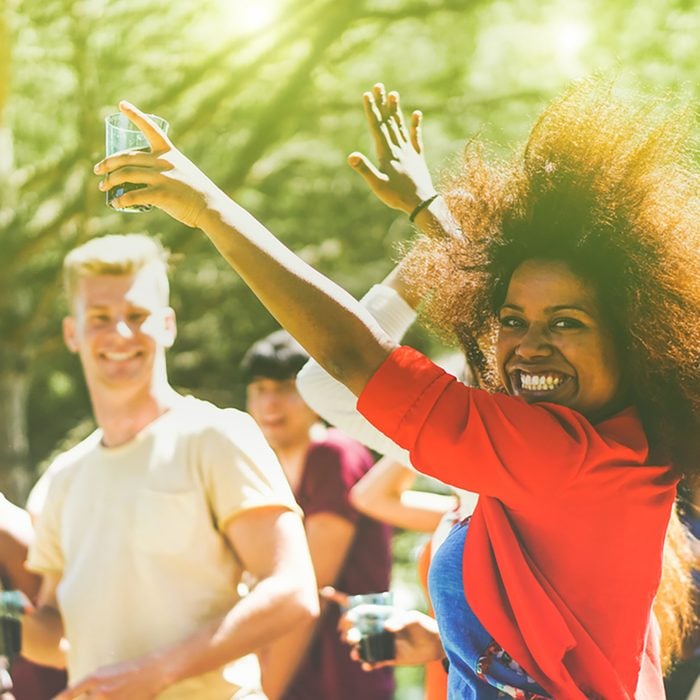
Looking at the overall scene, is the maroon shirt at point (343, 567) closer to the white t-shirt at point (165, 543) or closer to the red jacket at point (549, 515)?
the white t-shirt at point (165, 543)

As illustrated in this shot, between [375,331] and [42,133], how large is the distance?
6.45m

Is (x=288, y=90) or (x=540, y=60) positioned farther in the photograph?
(x=540, y=60)

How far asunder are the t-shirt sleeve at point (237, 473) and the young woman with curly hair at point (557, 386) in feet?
2.55

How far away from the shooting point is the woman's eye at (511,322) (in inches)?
78.4

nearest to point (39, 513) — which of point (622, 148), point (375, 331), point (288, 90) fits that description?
point (375, 331)

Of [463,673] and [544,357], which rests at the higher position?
[544,357]

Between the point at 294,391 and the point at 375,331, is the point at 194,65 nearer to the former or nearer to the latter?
the point at 294,391

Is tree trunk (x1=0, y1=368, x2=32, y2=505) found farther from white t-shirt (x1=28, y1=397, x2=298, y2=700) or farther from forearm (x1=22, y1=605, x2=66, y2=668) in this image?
white t-shirt (x1=28, y1=397, x2=298, y2=700)

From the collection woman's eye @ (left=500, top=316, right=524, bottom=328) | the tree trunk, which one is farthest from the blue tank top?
the tree trunk

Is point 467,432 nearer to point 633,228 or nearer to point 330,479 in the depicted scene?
point 633,228

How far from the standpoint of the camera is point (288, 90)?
21.3ft

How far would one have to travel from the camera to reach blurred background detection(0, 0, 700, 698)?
21.1 ft


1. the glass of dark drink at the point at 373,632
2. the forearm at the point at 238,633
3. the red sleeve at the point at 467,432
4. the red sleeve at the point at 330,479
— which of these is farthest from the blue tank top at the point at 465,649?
the red sleeve at the point at 330,479

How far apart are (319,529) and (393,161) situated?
204 cm
